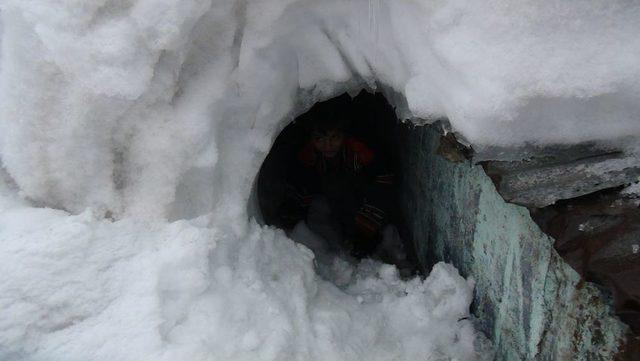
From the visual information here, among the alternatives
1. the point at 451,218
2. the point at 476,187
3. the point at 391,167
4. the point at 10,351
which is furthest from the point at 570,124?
the point at 391,167

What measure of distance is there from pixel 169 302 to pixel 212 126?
68cm

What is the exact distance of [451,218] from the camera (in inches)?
104

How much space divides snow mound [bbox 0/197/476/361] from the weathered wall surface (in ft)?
0.92

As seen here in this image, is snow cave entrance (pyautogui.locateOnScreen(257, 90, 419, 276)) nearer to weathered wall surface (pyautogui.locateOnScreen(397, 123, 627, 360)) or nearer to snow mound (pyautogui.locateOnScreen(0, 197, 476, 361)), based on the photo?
weathered wall surface (pyautogui.locateOnScreen(397, 123, 627, 360))

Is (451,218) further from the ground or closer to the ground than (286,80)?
closer to the ground

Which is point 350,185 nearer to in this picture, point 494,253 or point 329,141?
point 329,141

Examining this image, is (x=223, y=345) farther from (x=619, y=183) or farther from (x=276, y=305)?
(x=619, y=183)

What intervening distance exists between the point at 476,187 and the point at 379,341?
841 millimetres

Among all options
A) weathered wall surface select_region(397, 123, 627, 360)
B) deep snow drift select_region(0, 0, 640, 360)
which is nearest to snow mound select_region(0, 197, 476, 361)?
deep snow drift select_region(0, 0, 640, 360)

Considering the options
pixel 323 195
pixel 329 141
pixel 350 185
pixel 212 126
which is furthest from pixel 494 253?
pixel 323 195

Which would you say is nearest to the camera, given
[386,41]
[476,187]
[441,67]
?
[441,67]

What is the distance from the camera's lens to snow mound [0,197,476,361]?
4.60 feet

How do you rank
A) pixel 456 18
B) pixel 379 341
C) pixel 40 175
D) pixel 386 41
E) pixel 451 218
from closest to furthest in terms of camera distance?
pixel 456 18 → pixel 40 175 → pixel 386 41 → pixel 379 341 → pixel 451 218

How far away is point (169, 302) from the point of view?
154cm
